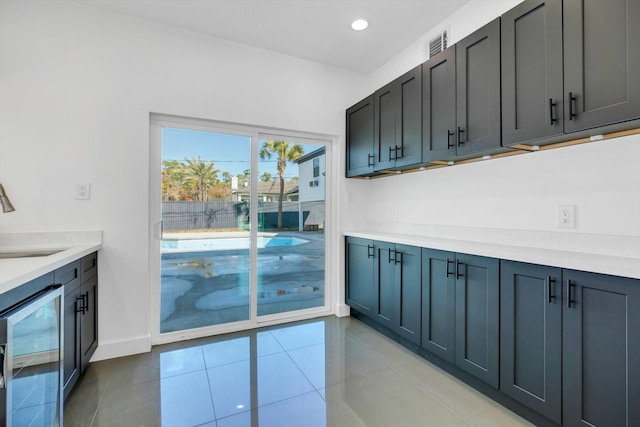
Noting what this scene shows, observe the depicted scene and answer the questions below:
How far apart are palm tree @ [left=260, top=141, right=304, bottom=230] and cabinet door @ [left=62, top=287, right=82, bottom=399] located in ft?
5.96

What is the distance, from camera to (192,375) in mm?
2221

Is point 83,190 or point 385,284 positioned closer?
point 83,190

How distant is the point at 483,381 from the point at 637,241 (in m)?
1.15

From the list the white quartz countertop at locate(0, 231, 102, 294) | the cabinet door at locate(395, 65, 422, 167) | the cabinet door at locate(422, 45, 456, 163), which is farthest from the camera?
the cabinet door at locate(395, 65, 422, 167)

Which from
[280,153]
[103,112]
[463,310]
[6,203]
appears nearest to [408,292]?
[463,310]

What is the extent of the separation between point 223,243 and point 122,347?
117cm

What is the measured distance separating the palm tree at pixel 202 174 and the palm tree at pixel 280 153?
0.54 m

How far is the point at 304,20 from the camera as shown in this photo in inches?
103

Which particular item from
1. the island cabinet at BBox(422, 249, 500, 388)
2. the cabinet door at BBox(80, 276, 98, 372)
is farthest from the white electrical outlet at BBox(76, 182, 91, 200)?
the island cabinet at BBox(422, 249, 500, 388)

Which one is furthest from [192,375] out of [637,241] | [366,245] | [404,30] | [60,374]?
[404,30]

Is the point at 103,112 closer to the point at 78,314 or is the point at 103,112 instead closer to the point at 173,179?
the point at 173,179

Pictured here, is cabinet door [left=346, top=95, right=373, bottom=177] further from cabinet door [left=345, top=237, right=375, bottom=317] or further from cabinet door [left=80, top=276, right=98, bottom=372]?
cabinet door [left=80, top=276, right=98, bottom=372]

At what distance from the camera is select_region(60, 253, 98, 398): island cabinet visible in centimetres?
180

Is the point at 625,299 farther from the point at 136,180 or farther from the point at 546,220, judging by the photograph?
the point at 136,180
